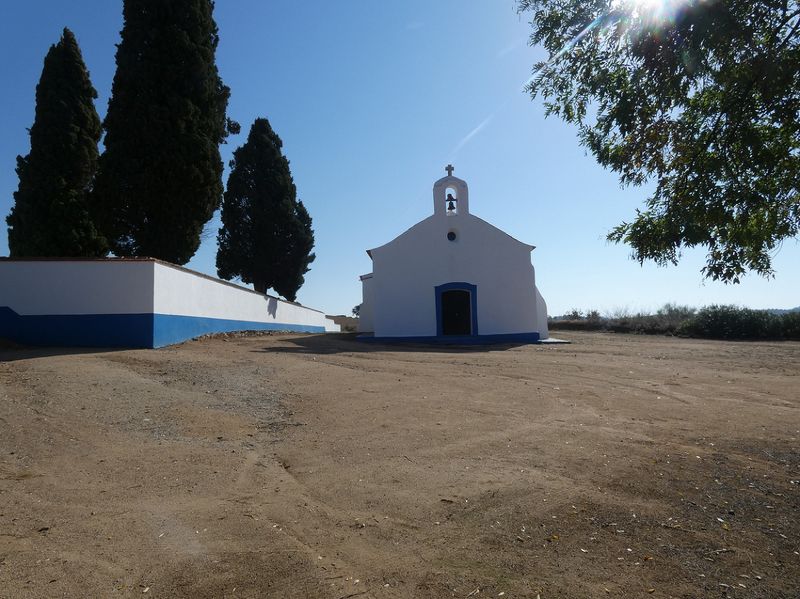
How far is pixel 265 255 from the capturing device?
1087 inches

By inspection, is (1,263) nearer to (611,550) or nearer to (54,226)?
(54,226)

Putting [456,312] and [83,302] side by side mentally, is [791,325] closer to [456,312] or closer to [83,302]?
[456,312]

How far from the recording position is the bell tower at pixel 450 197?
21297 mm

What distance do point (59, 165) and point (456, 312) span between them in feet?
50.4

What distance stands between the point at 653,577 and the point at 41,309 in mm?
12559

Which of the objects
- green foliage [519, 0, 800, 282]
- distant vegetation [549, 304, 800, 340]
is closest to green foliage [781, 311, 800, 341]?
distant vegetation [549, 304, 800, 340]

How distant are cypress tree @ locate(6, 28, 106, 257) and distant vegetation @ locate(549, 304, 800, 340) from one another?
26255 millimetres

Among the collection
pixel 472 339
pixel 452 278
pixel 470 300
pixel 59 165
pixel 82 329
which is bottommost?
pixel 472 339

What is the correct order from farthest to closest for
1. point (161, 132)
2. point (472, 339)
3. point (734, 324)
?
1. point (734, 324)
2. point (472, 339)
3. point (161, 132)

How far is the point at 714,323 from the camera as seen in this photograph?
2580 centimetres

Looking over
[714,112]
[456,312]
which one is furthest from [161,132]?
[714,112]

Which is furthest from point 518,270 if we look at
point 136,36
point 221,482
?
point 221,482

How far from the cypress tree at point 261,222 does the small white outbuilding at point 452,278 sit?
8323mm

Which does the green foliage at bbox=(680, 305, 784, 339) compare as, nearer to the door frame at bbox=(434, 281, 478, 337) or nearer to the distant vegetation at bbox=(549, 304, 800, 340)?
the distant vegetation at bbox=(549, 304, 800, 340)
